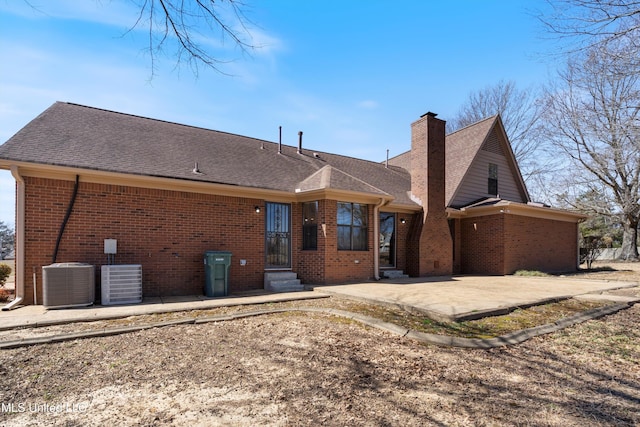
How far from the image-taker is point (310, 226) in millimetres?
10656

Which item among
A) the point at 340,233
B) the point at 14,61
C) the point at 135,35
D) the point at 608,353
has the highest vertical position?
the point at 135,35

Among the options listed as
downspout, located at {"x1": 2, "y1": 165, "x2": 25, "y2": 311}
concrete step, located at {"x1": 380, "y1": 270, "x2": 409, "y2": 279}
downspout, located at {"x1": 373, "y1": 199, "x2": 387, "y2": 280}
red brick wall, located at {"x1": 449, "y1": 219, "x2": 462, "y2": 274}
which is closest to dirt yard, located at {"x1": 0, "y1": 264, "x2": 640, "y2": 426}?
downspout, located at {"x1": 2, "y1": 165, "x2": 25, "y2": 311}

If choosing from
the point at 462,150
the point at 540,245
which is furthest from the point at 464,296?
the point at 462,150

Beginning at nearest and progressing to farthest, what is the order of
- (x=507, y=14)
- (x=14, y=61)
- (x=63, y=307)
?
(x=14, y=61) < (x=507, y=14) < (x=63, y=307)

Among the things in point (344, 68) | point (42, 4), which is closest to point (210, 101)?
point (42, 4)

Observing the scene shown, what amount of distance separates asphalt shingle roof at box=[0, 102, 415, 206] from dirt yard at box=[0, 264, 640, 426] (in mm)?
4717

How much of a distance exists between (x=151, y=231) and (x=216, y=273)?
1.86 m

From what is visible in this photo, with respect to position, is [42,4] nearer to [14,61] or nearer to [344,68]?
[14,61]

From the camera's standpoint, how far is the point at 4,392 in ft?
10.7

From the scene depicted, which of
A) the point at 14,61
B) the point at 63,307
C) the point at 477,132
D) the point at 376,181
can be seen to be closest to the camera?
the point at 14,61

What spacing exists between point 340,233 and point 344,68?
474cm

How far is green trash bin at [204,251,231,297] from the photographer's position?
8500mm

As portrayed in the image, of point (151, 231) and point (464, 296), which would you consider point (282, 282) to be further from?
point (464, 296)

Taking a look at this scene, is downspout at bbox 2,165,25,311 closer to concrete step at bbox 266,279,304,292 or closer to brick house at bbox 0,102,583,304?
→ brick house at bbox 0,102,583,304
